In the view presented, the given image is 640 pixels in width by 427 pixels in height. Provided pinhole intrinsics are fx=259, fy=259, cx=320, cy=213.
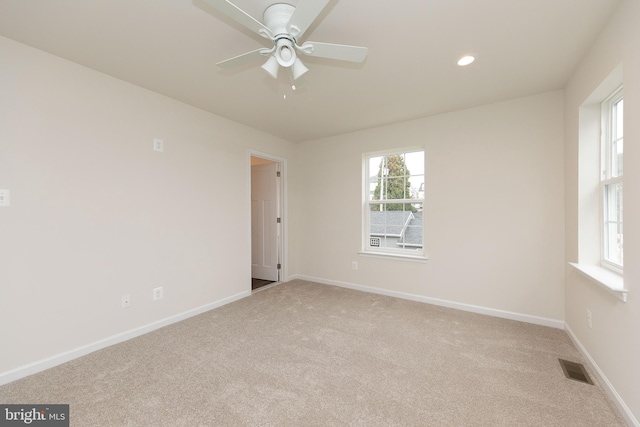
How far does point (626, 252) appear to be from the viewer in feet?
5.11

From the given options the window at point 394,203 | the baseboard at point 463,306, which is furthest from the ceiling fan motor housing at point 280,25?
the baseboard at point 463,306

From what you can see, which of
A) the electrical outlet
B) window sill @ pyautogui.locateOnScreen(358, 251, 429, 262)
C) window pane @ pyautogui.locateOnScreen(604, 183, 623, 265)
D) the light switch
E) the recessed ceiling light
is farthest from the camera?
window sill @ pyautogui.locateOnScreen(358, 251, 429, 262)

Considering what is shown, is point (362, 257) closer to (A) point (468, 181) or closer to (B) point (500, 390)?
(A) point (468, 181)

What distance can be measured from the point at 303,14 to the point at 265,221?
359 cm

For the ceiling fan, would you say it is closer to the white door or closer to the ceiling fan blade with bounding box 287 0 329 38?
the ceiling fan blade with bounding box 287 0 329 38

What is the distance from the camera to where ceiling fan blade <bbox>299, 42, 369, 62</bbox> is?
1572 mm

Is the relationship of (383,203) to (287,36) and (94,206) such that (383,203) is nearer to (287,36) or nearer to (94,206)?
(287,36)

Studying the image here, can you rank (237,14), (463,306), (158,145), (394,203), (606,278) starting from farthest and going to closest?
(394,203), (463,306), (158,145), (606,278), (237,14)

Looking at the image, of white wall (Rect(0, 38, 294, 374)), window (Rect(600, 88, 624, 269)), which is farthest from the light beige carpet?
window (Rect(600, 88, 624, 269))

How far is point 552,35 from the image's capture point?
1.84 m

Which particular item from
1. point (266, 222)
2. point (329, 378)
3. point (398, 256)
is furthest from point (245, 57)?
point (266, 222)

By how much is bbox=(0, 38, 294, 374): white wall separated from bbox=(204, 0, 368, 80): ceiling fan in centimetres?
149

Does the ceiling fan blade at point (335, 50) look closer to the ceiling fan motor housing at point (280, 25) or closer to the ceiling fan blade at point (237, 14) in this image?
the ceiling fan motor housing at point (280, 25)

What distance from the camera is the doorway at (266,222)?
448cm
